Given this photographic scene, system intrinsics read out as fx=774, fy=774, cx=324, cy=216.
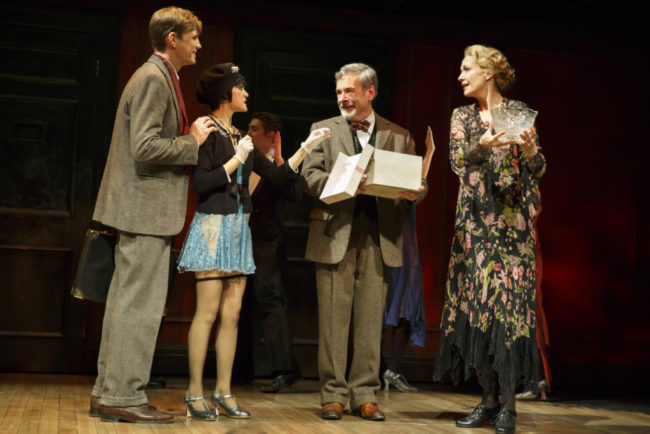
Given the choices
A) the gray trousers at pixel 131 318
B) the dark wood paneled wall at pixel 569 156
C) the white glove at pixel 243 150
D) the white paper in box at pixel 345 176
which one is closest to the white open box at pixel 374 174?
the white paper in box at pixel 345 176

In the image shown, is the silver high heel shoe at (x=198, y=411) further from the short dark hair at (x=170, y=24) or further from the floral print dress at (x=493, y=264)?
the short dark hair at (x=170, y=24)

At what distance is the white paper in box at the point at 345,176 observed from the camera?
11.8 ft

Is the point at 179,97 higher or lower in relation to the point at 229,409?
higher

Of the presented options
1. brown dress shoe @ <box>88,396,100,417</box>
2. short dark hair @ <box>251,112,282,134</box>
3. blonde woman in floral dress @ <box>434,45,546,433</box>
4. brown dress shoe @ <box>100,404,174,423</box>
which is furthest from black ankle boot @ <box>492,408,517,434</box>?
short dark hair @ <box>251,112,282,134</box>

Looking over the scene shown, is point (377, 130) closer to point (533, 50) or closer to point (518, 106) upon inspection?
point (518, 106)

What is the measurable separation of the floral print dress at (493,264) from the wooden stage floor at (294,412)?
364mm

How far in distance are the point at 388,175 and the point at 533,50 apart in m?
2.91

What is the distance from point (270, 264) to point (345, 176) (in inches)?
63.7

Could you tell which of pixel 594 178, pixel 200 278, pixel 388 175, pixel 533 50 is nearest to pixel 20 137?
pixel 200 278

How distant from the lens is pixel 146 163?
3.59m

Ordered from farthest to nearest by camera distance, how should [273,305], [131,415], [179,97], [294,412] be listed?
[273,305] < [294,412] < [179,97] < [131,415]

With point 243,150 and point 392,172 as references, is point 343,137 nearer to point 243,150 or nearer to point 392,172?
point 392,172

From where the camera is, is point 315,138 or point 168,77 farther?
point 315,138

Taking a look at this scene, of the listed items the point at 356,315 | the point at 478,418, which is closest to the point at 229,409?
the point at 356,315
